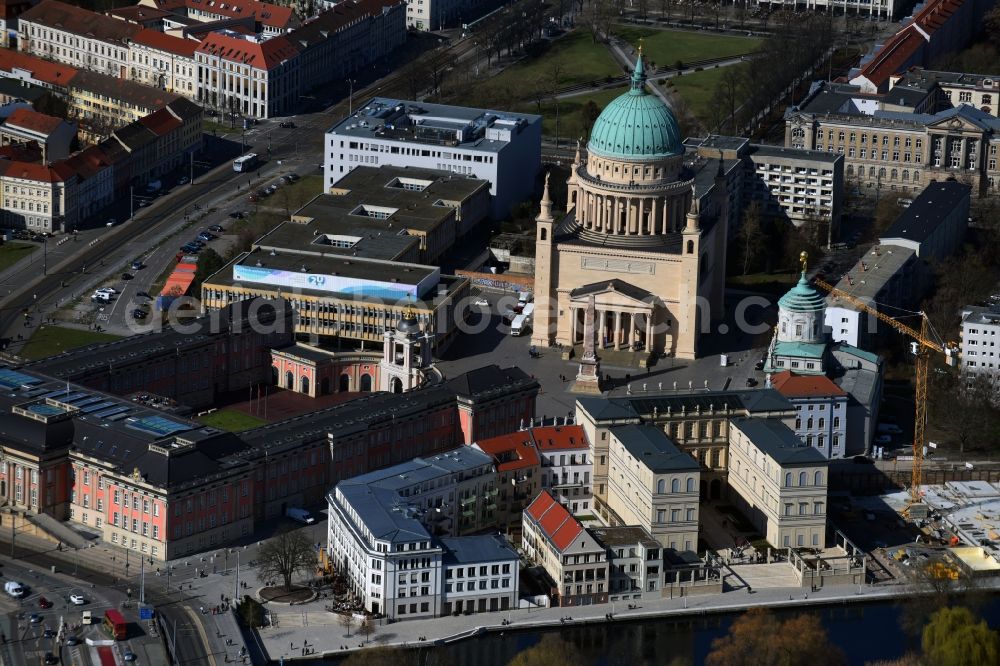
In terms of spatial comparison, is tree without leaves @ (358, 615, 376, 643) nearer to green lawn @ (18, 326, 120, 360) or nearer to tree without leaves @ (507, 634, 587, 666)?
tree without leaves @ (507, 634, 587, 666)

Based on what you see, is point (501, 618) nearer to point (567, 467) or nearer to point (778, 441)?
point (567, 467)

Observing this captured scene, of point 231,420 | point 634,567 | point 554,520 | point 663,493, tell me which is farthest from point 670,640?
point 231,420

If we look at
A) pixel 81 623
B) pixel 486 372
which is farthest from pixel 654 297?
pixel 81 623

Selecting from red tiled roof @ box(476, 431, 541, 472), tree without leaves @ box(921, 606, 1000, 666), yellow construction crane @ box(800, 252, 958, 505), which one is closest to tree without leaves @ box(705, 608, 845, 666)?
tree without leaves @ box(921, 606, 1000, 666)

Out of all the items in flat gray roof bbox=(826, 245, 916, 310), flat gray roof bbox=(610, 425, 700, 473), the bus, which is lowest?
the bus

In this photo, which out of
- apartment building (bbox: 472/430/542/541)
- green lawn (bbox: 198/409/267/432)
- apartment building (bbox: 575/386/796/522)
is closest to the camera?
apartment building (bbox: 472/430/542/541)

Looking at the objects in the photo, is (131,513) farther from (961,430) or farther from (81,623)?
(961,430)

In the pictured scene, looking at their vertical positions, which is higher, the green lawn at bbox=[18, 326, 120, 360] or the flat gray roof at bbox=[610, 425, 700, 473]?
the flat gray roof at bbox=[610, 425, 700, 473]
